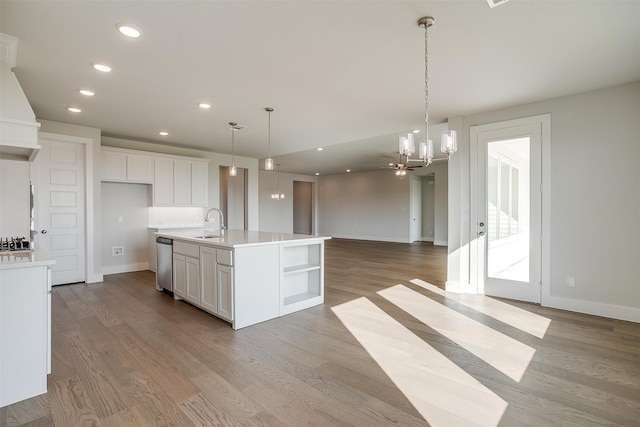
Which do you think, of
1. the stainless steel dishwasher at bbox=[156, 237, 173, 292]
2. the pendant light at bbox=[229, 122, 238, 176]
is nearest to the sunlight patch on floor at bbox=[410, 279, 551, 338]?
the pendant light at bbox=[229, 122, 238, 176]

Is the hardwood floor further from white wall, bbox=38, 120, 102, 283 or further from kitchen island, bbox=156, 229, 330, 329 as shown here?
white wall, bbox=38, 120, 102, 283

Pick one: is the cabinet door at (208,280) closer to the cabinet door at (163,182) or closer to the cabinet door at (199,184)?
the cabinet door at (163,182)

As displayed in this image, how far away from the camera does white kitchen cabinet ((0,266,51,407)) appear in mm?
1996

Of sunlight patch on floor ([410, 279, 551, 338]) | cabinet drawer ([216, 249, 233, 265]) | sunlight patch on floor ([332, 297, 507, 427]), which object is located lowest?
sunlight patch on floor ([332, 297, 507, 427])

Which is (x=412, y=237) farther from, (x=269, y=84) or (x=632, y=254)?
(x=269, y=84)

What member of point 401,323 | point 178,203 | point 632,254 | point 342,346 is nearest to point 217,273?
point 342,346

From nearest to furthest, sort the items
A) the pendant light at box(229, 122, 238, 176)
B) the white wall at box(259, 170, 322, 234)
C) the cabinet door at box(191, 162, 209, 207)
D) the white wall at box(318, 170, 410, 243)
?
the pendant light at box(229, 122, 238, 176) → the cabinet door at box(191, 162, 209, 207) → the white wall at box(318, 170, 410, 243) → the white wall at box(259, 170, 322, 234)

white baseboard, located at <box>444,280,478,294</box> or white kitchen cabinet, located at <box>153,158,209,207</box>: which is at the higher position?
white kitchen cabinet, located at <box>153,158,209,207</box>

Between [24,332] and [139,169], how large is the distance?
4.40 meters

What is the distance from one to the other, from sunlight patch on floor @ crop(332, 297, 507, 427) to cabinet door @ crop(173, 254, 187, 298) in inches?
82.5

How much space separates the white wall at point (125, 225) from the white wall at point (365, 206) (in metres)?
8.00

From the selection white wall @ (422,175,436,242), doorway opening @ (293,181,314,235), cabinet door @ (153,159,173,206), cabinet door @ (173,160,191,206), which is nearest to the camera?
cabinet door @ (153,159,173,206)

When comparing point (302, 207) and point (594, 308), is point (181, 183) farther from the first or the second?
point (302, 207)

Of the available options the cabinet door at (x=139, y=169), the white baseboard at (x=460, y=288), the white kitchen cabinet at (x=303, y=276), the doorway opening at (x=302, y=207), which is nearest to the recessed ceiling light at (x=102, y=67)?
the white kitchen cabinet at (x=303, y=276)
